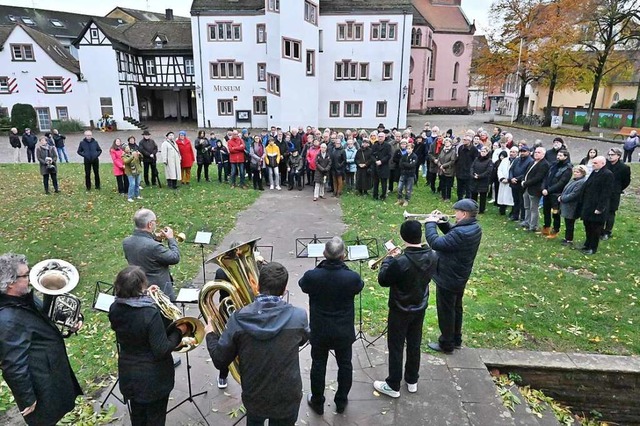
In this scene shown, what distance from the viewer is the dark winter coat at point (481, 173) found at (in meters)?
12.1

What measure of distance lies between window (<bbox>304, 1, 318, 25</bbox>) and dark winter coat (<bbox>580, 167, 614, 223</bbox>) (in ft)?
98.3

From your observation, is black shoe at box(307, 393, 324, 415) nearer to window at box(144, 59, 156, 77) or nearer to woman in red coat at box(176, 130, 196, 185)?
woman in red coat at box(176, 130, 196, 185)

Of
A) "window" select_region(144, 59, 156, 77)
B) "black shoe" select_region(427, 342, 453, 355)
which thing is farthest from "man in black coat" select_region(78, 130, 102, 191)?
"window" select_region(144, 59, 156, 77)

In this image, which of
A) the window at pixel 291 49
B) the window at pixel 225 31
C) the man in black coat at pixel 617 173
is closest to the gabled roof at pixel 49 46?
the window at pixel 225 31

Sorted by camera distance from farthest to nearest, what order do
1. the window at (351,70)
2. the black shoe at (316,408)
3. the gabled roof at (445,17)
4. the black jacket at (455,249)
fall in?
1. the gabled roof at (445,17)
2. the window at (351,70)
3. the black jacket at (455,249)
4. the black shoe at (316,408)

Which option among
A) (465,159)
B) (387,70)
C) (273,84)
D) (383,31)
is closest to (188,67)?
(273,84)

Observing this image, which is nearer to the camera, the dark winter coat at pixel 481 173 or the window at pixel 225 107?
the dark winter coat at pixel 481 173

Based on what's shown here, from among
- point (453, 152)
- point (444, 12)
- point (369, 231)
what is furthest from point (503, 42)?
point (369, 231)

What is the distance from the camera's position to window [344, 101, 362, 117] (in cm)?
A: 3959

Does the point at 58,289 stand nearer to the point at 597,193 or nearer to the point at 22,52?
the point at 597,193

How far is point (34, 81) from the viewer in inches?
1510

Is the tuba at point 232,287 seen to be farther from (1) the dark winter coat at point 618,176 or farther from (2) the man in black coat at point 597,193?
(1) the dark winter coat at point 618,176

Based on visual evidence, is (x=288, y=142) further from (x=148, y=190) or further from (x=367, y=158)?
(x=148, y=190)

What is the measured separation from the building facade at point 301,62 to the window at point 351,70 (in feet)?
0.27
